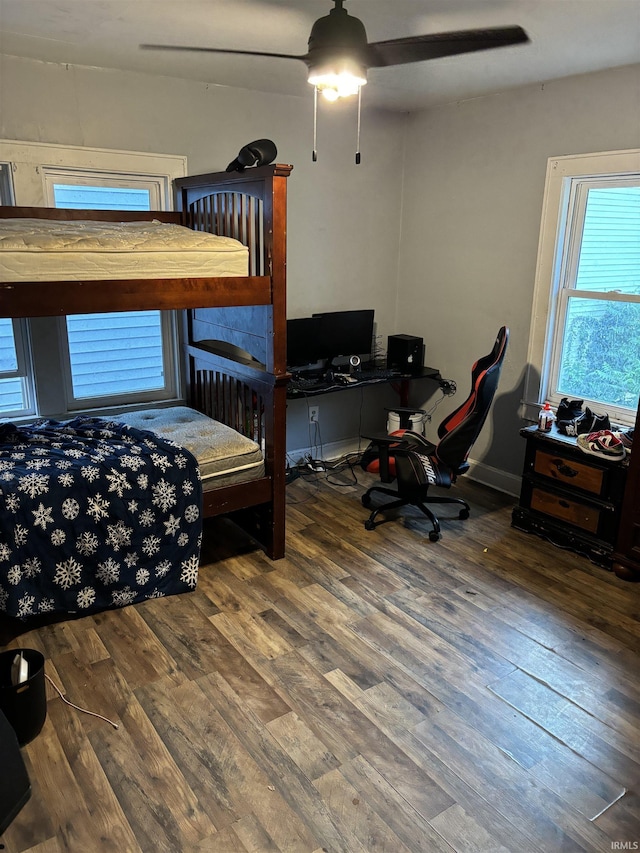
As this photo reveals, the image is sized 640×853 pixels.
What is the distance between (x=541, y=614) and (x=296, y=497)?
5.63 feet

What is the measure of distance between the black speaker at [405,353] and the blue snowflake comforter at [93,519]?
2.10 m

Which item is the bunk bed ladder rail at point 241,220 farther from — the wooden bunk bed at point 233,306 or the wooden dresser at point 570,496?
the wooden dresser at point 570,496

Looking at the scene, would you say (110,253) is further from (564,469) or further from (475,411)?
(564,469)

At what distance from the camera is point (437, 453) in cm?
347

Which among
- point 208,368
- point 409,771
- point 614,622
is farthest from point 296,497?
point 409,771

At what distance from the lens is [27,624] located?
2.68m

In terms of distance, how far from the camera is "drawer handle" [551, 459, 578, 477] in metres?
3.30

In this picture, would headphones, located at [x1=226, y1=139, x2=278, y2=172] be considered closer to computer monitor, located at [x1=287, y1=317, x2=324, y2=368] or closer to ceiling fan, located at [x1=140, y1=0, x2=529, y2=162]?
ceiling fan, located at [x1=140, y1=0, x2=529, y2=162]

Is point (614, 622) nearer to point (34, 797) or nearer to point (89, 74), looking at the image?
point (34, 797)

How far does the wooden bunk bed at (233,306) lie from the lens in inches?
99.2

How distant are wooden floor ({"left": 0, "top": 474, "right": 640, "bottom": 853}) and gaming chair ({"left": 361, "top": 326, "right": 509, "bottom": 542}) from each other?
429mm

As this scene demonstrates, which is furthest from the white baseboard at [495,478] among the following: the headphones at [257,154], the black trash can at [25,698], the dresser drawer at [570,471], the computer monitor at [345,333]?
the black trash can at [25,698]

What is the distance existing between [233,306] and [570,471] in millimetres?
Answer: 1912

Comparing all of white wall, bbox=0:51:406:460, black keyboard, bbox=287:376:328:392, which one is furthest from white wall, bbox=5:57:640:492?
black keyboard, bbox=287:376:328:392
